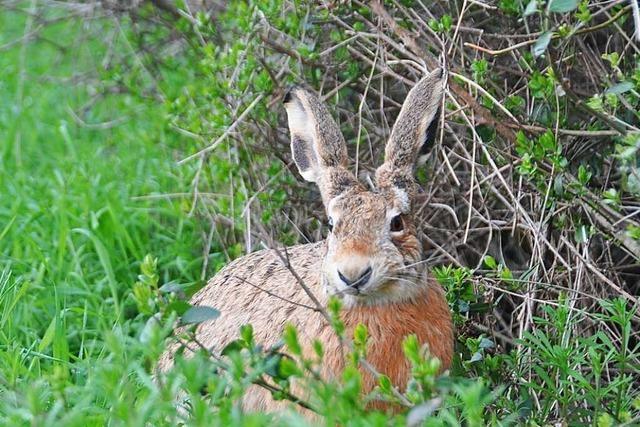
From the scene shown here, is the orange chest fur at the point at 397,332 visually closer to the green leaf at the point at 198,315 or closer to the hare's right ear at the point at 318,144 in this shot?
the hare's right ear at the point at 318,144

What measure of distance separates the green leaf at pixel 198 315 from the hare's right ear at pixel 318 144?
907mm

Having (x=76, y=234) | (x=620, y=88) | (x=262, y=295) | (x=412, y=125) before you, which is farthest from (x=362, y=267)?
(x=76, y=234)

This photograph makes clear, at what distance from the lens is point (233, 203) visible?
5.34 meters

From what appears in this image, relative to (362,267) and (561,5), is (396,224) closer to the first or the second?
(362,267)

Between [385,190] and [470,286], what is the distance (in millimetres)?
600

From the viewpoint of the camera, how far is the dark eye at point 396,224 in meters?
3.86

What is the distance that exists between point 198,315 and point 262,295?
1.13 meters

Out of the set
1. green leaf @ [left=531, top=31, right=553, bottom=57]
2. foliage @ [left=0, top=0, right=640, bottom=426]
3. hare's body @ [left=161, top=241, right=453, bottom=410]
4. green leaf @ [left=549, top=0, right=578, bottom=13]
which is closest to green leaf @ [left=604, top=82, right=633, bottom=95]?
foliage @ [left=0, top=0, right=640, bottom=426]

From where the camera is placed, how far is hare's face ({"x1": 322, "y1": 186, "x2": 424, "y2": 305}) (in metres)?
3.62

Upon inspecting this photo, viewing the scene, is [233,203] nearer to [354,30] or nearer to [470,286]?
[354,30]

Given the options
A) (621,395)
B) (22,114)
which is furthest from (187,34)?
(621,395)

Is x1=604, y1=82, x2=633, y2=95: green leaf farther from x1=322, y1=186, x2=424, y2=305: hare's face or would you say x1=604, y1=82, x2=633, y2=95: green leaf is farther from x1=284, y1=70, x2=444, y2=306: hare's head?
x1=322, y1=186, x2=424, y2=305: hare's face

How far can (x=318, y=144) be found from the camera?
4254mm

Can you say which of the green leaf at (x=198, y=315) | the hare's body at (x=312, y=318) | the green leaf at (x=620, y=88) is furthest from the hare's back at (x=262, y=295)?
the green leaf at (x=620, y=88)
